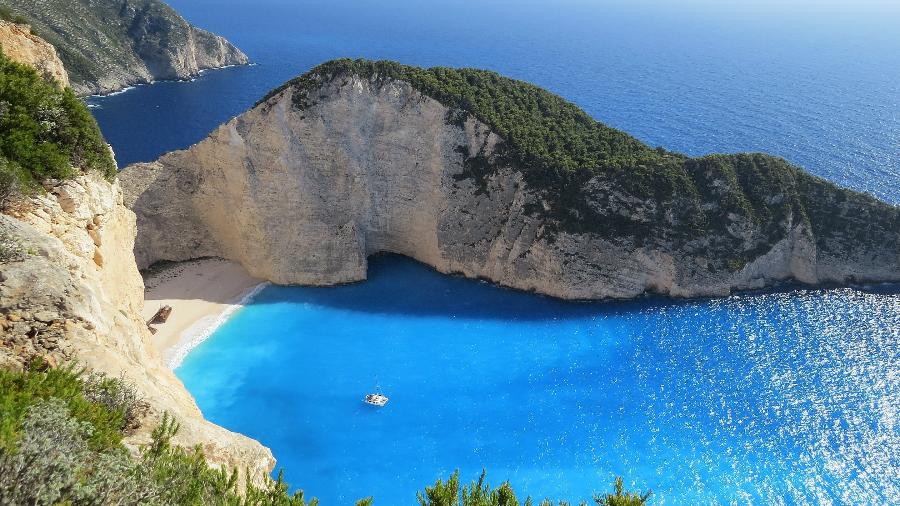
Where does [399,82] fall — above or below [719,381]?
above

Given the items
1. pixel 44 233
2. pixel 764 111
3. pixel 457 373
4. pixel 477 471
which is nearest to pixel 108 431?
pixel 44 233

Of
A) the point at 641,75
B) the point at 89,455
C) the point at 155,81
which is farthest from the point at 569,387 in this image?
the point at 155,81

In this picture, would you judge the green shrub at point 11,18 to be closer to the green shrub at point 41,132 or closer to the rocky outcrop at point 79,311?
the green shrub at point 41,132

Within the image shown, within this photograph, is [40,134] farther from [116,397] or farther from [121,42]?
[121,42]

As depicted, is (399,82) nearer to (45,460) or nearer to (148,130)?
(45,460)

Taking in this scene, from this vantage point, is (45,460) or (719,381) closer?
(45,460)

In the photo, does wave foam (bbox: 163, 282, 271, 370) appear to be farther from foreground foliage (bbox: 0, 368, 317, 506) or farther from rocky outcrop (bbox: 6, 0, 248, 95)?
rocky outcrop (bbox: 6, 0, 248, 95)

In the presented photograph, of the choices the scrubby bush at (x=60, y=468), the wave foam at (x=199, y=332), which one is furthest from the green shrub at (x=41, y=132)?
the wave foam at (x=199, y=332)
